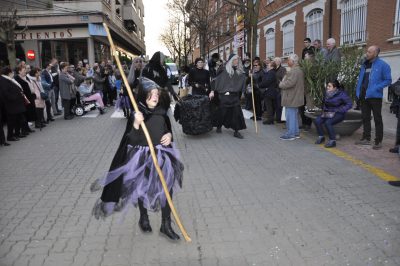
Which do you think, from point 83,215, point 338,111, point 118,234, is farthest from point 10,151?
point 338,111

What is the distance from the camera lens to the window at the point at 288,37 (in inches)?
864

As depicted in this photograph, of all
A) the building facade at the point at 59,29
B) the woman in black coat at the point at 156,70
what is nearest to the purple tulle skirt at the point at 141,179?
the woman in black coat at the point at 156,70

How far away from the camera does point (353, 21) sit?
1568 cm

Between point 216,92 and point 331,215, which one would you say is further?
point 216,92

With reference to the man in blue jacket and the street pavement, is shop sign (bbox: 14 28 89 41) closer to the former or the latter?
the street pavement

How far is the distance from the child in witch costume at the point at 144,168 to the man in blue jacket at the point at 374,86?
4965mm

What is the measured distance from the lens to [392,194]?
4801 mm

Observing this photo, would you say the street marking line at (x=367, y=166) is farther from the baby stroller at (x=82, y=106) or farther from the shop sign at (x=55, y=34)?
the shop sign at (x=55, y=34)

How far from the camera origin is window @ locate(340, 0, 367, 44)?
14962 mm

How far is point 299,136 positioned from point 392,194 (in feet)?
13.1

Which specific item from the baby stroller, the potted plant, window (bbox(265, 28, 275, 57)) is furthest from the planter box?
window (bbox(265, 28, 275, 57))

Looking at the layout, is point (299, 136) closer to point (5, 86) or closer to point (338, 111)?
point (338, 111)

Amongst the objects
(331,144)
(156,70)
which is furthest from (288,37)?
(156,70)

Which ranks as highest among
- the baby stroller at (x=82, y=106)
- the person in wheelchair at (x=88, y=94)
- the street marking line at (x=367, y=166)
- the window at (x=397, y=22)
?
the window at (x=397, y=22)
